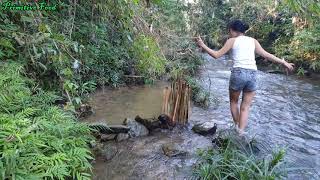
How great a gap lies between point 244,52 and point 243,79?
0.37 metres

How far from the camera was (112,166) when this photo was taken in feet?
12.6

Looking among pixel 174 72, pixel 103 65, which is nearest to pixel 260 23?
pixel 174 72

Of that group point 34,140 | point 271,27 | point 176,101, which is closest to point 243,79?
point 176,101

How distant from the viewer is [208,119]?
5.88 metres

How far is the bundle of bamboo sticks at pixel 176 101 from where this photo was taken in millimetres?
5180

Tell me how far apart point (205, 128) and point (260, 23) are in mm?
13988

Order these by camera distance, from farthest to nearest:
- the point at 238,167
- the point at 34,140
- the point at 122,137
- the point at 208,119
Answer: the point at 208,119 < the point at 122,137 < the point at 238,167 < the point at 34,140

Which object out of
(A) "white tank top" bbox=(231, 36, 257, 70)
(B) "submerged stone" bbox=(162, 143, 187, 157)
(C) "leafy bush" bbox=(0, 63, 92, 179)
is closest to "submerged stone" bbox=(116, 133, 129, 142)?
(B) "submerged stone" bbox=(162, 143, 187, 157)

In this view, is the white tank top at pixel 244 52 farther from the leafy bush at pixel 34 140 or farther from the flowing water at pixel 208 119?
the leafy bush at pixel 34 140

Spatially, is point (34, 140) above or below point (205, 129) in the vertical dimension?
above

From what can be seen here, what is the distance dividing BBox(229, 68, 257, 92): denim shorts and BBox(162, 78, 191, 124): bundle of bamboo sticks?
755 millimetres

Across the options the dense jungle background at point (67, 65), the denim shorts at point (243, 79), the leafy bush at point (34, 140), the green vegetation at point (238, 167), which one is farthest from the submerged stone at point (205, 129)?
the leafy bush at point (34, 140)

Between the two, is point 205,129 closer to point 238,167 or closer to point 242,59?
point 242,59

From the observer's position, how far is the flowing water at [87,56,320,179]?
384 centimetres
